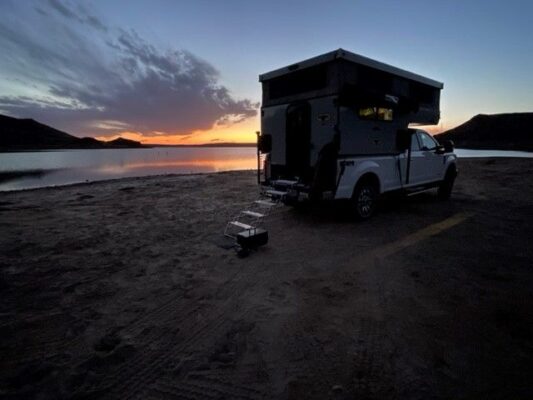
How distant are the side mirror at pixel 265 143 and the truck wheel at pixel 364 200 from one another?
8.35 ft

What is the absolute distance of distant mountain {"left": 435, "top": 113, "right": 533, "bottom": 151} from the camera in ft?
371

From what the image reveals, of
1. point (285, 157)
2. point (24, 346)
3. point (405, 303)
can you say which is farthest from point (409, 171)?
point (24, 346)

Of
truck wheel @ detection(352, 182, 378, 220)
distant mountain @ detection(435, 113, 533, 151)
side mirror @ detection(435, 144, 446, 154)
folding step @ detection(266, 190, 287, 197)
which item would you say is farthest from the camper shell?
distant mountain @ detection(435, 113, 533, 151)

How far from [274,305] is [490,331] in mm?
2170

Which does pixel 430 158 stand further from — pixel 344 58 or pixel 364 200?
pixel 344 58

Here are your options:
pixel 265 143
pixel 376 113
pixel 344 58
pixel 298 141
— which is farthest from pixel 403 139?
pixel 265 143

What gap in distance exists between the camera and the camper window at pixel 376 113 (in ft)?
21.4

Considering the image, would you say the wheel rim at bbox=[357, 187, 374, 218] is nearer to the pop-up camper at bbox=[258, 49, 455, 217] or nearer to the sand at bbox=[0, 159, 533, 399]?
the pop-up camper at bbox=[258, 49, 455, 217]

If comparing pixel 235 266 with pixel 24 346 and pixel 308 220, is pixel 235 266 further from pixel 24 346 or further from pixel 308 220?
pixel 308 220

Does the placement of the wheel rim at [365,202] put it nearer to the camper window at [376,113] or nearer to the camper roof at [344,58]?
the camper window at [376,113]

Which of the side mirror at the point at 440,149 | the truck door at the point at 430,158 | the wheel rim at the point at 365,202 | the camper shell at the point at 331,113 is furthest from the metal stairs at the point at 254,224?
the side mirror at the point at 440,149

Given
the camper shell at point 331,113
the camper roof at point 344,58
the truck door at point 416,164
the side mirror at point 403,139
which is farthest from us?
the truck door at point 416,164

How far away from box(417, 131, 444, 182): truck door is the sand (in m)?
2.84

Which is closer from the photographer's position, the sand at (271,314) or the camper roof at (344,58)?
the sand at (271,314)
